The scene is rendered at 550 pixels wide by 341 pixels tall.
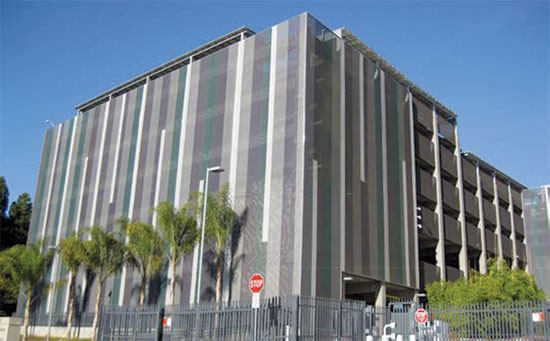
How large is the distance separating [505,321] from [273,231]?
630 inches

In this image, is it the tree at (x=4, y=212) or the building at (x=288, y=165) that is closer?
the building at (x=288, y=165)

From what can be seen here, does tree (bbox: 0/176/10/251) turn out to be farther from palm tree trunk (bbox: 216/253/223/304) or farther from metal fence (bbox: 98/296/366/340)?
metal fence (bbox: 98/296/366/340)

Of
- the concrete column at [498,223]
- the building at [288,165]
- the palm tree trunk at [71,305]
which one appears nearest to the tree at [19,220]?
the building at [288,165]

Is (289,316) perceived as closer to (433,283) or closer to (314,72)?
(314,72)

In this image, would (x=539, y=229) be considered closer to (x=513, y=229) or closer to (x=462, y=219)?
(x=513, y=229)

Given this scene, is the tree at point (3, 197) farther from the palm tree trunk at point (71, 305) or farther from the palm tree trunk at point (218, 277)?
the palm tree trunk at point (218, 277)

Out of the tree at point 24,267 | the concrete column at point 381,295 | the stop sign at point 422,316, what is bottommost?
the stop sign at point 422,316

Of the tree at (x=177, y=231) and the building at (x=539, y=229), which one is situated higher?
the building at (x=539, y=229)

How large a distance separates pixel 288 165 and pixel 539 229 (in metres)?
39.0

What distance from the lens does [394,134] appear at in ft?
156

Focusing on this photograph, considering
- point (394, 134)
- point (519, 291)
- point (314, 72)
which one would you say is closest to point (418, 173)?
point (394, 134)

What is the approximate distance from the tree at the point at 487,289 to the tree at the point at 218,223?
17.6 metres

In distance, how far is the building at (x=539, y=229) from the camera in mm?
62500

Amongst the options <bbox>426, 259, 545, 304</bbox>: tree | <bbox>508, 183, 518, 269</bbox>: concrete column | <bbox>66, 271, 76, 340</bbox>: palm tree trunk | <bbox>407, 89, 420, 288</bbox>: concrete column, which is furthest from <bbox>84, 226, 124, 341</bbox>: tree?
<bbox>508, 183, 518, 269</bbox>: concrete column
